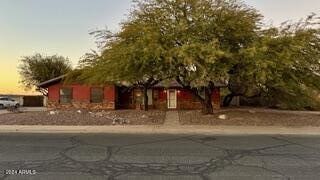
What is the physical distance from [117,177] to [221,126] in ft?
47.9

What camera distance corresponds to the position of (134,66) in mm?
24344

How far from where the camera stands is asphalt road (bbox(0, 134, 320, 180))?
922cm

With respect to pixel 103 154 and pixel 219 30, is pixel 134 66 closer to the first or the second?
pixel 219 30

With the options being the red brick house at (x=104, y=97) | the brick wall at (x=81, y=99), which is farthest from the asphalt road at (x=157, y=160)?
the red brick house at (x=104, y=97)

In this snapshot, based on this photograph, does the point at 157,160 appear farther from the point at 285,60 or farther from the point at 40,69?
the point at 40,69

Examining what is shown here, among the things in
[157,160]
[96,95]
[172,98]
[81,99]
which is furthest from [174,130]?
[81,99]

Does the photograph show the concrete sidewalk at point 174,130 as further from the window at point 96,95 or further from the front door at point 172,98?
the front door at point 172,98

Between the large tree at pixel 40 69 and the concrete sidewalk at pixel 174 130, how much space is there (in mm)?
39680

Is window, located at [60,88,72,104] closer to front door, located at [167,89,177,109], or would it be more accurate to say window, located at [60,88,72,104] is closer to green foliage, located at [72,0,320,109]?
front door, located at [167,89,177,109]

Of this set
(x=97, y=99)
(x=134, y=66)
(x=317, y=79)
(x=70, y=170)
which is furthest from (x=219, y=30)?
(x=97, y=99)

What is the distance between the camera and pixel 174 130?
68.7 feet

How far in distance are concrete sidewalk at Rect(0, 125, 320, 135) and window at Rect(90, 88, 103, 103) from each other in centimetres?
1815

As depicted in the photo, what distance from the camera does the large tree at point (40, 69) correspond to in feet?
202

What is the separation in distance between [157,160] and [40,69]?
53.6 metres
